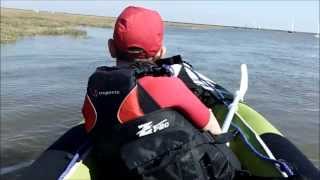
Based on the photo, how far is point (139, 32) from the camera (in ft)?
8.71

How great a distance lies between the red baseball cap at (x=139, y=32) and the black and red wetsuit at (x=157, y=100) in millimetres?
165

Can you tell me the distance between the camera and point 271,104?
43.0ft

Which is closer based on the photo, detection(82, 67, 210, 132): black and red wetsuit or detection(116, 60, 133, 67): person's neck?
detection(82, 67, 210, 132): black and red wetsuit

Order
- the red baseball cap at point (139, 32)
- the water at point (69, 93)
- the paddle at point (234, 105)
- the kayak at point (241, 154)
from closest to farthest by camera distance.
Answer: the red baseball cap at point (139, 32), the kayak at point (241, 154), the paddle at point (234, 105), the water at point (69, 93)

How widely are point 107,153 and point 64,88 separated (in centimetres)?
1071

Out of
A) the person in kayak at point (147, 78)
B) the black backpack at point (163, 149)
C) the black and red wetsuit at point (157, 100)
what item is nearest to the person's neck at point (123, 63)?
the person in kayak at point (147, 78)

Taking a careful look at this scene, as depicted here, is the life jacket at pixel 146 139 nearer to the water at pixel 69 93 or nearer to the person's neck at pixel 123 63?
the person's neck at pixel 123 63

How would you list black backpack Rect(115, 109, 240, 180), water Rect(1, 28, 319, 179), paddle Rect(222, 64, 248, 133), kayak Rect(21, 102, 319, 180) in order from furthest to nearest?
1. water Rect(1, 28, 319, 179)
2. paddle Rect(222, 64, 248, 133)
3. kayak Rect(21, 102, 319, 180)
4. black backpack Rect(115, 109, 240, 180)

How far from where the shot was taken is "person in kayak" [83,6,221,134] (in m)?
2.54

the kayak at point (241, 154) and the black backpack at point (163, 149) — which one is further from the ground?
the black backpack at point (163, 149)

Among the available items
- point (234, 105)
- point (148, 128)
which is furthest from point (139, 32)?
point (234, 105)

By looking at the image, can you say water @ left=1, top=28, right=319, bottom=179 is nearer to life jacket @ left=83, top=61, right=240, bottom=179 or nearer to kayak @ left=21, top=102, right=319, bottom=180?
kayak @ left=21, top=102, right=319, bottom=180

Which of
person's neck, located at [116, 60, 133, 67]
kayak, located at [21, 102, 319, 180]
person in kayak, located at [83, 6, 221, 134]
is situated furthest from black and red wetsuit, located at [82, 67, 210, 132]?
kayak, located at [21, 102, 319, 180]

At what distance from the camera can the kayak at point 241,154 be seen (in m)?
2.94
